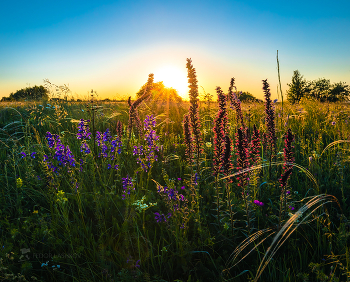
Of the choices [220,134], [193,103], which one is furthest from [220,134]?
[193,103]

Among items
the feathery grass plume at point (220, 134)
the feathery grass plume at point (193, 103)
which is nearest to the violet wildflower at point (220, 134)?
the feathery grass plume at point (220, 134)

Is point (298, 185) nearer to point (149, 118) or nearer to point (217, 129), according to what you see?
point (217, 129)

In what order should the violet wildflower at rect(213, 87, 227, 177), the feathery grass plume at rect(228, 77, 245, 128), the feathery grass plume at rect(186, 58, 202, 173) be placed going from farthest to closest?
1. the feathery grass plume at rect(228, 77, 245, 128)
2. the feathery grass plume at rect(186, 58, 202, 173)
3. the violet wildflower at rect(213, 87, 227, 177)

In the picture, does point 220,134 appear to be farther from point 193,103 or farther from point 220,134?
point 193,103

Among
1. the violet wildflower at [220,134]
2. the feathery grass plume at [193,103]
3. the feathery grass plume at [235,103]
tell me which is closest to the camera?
the violet wildflower at [220,134]

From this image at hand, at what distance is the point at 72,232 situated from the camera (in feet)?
7.50

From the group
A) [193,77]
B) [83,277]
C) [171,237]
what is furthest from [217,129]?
[83,277]

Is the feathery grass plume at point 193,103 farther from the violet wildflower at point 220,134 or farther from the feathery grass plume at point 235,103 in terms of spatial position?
the feathery grass plume at point 235,103

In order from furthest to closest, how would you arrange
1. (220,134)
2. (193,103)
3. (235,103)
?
(235,103) → (193,103) → (220,134)

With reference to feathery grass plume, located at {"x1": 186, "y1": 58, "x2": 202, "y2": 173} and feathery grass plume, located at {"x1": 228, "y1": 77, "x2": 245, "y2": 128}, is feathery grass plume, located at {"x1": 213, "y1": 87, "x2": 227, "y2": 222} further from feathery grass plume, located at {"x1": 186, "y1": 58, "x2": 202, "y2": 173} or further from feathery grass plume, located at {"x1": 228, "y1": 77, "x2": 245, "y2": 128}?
feathery grass plume, located at {"x1": 228, "y1": 77, "x2": 245, "y2": 128}

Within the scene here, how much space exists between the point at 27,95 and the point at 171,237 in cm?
1178

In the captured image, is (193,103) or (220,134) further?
(193,103)

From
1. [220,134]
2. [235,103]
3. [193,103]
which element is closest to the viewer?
[220,134]

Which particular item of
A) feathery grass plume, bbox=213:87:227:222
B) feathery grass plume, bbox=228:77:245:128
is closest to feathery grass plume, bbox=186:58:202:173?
feathery grass plume, bbox=213:87:227:222
